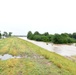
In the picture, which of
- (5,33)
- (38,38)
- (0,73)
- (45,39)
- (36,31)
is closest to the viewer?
(0,73)

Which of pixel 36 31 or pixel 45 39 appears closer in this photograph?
pixel 45 39

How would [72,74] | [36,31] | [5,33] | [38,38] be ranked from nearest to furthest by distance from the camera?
[72,74], [38,38], [36,31], [5,33]

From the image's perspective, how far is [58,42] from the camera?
222 ft

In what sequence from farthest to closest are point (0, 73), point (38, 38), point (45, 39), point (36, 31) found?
point (36, 31)
point (38, 38)
point (45, 39)
point (0, 73)

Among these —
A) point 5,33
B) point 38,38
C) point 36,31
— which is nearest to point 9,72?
point 38,38

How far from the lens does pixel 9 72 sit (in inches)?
390

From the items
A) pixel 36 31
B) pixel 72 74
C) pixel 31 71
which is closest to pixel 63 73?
pixel 72 74

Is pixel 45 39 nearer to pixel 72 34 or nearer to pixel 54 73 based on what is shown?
pixel 72 34

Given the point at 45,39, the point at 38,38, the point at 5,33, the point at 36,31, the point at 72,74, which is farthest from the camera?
the point at 5,33

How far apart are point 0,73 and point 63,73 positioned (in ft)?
11.6

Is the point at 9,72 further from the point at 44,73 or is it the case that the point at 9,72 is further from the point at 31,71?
the point at 44,73

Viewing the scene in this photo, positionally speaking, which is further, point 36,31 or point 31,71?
point 36,31

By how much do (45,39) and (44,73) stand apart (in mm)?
78309

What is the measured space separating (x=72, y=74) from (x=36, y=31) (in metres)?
103
